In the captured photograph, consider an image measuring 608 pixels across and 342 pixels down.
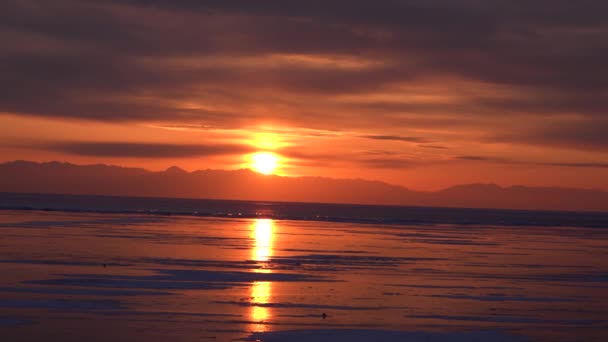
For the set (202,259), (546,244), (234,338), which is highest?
(546,244)

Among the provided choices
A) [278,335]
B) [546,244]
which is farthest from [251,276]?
[546,244]

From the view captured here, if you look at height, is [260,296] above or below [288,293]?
below

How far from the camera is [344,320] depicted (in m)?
19.2

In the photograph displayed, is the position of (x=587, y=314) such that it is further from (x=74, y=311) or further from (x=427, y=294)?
(x=74, y=311)

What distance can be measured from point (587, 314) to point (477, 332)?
4.59 m

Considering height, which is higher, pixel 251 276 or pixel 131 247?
pixel 131 247

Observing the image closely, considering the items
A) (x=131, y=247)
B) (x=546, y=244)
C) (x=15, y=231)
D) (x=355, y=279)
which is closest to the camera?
(x=355, y=279)

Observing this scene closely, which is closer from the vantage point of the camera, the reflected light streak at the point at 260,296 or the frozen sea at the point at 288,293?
the frozen sea at the point at 288,293

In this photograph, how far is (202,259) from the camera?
3250cm

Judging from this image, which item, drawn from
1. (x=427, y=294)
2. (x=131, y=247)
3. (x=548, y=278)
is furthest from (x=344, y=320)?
(x=131, y=247)

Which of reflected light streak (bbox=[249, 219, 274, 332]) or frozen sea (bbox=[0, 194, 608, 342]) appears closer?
frozen sea (bbox=[0, 194, 608, 342])

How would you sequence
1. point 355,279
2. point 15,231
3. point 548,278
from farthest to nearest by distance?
point 15,231 < point 548,278 < point 355,279

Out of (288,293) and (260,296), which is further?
(288,293)

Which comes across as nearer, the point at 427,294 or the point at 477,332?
the point at 477,332
